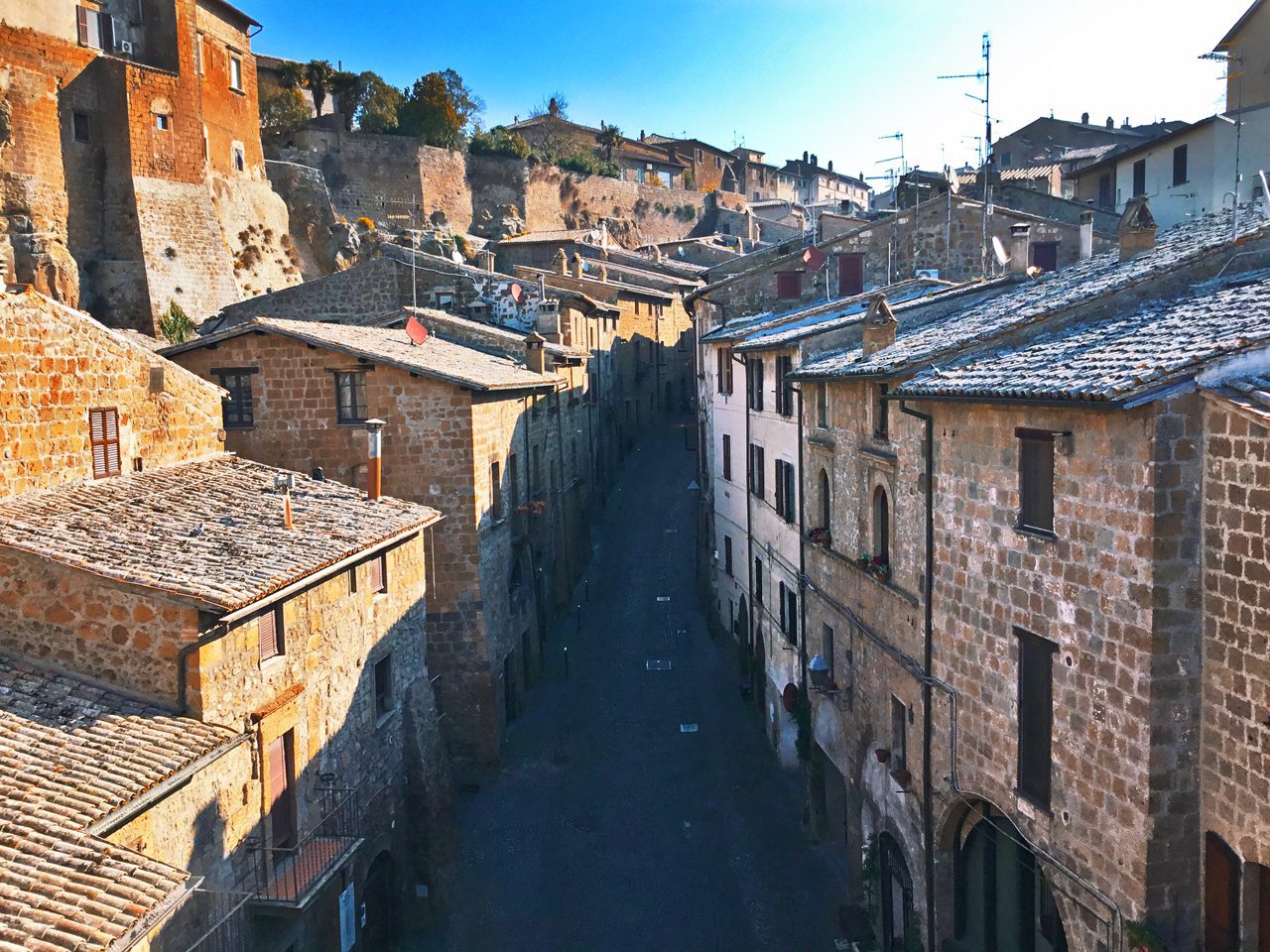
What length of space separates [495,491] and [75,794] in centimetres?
1461

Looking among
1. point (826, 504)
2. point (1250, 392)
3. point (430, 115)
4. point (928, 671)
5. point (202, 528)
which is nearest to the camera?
point (1250, 392)

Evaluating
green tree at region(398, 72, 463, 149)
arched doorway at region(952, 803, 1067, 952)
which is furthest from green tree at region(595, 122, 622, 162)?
arched doorway at region(952, 803, 1067, 952)

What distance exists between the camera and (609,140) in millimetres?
86188

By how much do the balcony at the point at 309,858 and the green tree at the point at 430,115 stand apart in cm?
5818

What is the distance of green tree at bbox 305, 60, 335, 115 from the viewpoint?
65.3 metres

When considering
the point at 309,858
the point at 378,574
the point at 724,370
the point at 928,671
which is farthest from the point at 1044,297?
the point at 724,370

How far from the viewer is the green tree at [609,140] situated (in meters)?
86.2

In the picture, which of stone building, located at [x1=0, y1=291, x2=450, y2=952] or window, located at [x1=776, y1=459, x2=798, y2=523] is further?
window, located at [x1=776, y1=459, x2=798, y2=523]

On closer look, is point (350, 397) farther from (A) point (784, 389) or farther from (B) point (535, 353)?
(A) point (784, 389)

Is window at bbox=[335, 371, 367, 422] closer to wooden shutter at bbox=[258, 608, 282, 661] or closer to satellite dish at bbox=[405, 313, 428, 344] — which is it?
satellite dish at bbox=[405, 313, 428, 344]

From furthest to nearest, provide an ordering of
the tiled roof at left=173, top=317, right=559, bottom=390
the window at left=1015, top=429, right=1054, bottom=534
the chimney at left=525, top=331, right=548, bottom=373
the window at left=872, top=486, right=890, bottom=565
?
1. the chimney at left=525, top=331, right=548, bottom=373
2. the tiled roof at left=173, top=317, right=559, bottom=390
3. the window at left=872, top=486, right=890, bottom=565
4. the window at left=1015, top=429, right=1054, bottom=534

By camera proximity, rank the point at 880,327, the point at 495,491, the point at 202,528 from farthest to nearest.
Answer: the point at 495,491 → the point at 880,327 → the point at 202,528

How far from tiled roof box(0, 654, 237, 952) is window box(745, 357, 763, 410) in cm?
1612

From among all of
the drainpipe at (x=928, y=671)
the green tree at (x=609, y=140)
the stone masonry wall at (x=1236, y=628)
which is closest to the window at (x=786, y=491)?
the drainpipe at (x=928, y=671)
